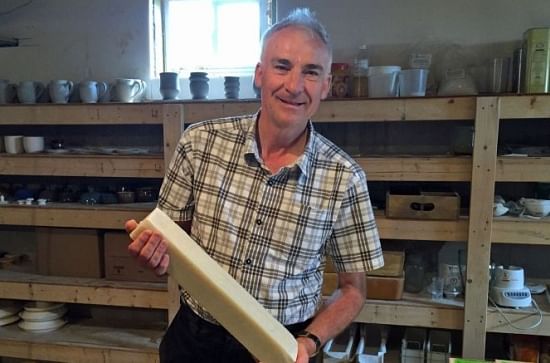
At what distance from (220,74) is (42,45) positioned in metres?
0.96

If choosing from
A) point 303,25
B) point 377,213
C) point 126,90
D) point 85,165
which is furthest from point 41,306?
point 303,25

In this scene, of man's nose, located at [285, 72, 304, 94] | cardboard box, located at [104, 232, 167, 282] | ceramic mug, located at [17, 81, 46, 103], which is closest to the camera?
man's nose, located at [285, 72, 304, 94]

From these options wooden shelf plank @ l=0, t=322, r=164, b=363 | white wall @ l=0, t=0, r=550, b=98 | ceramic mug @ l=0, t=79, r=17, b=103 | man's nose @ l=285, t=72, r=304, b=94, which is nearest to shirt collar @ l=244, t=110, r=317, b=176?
man's nose @ l=285, t=72, r=304, b=94

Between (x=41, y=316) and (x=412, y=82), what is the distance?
205cm

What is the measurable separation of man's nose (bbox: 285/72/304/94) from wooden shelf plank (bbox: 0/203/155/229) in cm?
126

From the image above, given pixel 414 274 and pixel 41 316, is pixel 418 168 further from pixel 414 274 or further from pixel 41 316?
pixel 41 316

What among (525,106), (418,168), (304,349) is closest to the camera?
(304,349)

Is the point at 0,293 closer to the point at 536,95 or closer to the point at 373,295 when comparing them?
the point at 373,295

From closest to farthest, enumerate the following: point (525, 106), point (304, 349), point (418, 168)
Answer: point (304, 349), point (525, 106), point (418, 168)

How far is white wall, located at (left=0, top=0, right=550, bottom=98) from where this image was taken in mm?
2117

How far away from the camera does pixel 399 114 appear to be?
6.29ft

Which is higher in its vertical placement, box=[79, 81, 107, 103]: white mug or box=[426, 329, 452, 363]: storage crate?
box=[79, 81, 107, 103]: white mug

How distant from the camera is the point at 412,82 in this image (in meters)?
1.99

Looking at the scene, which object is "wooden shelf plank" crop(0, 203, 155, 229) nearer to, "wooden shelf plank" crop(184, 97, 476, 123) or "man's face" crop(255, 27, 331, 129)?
"wooden shelf plank" crop(184, 97, 476, 123)
